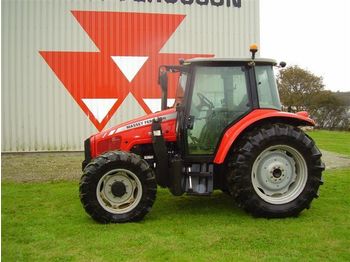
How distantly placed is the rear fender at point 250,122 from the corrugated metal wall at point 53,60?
679 centimetres

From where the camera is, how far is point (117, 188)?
5.23 meters

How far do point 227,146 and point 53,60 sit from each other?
7.62 metres

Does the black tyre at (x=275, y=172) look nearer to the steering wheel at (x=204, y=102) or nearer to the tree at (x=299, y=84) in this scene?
the steering wheel at (x=204, y=102)

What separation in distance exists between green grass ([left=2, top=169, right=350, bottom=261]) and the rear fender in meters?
0.84

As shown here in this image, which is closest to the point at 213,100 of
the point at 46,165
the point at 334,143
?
the point at 46,165

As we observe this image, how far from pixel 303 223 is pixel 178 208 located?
168cm

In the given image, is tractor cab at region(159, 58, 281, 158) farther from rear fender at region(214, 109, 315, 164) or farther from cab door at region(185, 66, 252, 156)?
rear fender at region(214, 109, 315, 164)

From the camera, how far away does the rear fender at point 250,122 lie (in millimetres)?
5348

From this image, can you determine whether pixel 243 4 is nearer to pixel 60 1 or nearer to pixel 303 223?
pixel 60 1

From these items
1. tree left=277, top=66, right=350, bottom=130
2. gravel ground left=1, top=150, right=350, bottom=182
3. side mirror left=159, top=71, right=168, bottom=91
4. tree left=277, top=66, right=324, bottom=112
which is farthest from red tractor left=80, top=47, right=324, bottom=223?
tree left=277, top=66, right=324, bottom=112

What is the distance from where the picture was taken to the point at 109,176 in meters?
5.27

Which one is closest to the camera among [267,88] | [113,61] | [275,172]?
[275,172]

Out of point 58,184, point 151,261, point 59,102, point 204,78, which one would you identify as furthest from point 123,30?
point 151,261

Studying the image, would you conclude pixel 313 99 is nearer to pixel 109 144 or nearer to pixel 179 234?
pixel 109 144
